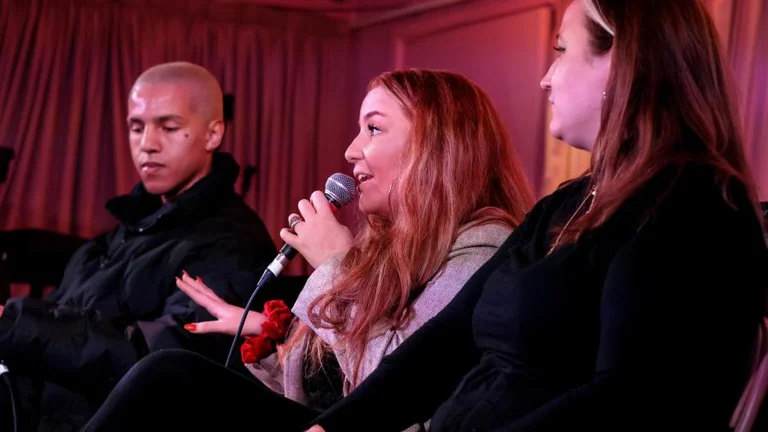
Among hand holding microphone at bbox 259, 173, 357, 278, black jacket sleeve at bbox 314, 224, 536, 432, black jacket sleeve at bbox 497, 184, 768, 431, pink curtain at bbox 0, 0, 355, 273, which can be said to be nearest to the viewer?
black jacket sleeve at bbox 497, 184, 768, 431

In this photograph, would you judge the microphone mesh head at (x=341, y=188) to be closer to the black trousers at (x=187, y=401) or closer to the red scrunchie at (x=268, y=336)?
the red scrunchie at (x=268, y=336)

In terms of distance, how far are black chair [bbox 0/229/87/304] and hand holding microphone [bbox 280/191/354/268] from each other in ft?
6.07

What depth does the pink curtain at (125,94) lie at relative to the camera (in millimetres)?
3590

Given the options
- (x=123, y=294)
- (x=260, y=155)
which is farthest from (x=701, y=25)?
(x=260, y=155)

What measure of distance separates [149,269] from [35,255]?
1173 millimetres

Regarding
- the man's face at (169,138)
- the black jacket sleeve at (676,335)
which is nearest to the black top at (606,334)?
the black jacket sleeve at (676,335)

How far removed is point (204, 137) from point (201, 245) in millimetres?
412

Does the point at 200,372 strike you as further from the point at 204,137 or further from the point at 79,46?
the point at 79,46

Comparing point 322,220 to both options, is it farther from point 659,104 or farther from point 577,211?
point 659,104

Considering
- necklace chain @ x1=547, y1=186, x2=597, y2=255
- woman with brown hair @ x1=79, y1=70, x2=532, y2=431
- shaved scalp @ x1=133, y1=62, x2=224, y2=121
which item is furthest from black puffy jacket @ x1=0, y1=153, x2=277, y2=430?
necklace chain @ x1=547, y1=186, x2=597, y2=255

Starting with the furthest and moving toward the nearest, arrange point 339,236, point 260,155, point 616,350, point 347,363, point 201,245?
point 260,155, point 201,245, point 339,236, point 347,363, point 616,350

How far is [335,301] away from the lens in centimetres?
157

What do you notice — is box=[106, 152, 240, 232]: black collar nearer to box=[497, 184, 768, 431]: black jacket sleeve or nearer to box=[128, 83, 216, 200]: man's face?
box=[128, 83, 216, 200]: man's face

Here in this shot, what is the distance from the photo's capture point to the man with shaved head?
2.02 m
